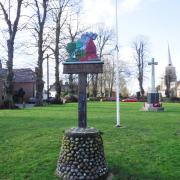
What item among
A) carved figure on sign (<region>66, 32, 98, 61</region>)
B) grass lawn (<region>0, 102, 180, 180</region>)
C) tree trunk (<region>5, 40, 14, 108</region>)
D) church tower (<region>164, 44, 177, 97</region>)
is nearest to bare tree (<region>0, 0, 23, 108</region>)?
tree trunk (<region>5, 40, 14, 108</region>)

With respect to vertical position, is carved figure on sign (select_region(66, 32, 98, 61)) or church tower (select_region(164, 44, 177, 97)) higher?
church tower (select_region(164, 44, 177, 97))

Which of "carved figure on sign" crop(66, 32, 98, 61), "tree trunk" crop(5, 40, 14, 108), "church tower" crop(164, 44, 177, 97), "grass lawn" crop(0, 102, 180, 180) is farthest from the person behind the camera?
"church tower" crop(164, 44, 177, 97)

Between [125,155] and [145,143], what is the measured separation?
5.06 ft

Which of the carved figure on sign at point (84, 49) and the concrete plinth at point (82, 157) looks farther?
the carved figure on sign at point (84, 49)

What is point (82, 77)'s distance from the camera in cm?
902

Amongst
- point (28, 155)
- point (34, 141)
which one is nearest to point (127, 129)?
point (34, 141)

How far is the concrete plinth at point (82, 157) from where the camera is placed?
27.2 feet

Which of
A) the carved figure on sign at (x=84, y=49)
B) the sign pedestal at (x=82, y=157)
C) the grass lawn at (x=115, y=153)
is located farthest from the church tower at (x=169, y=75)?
the sign pedestal at (x=82, y=157)

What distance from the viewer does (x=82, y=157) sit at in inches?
328

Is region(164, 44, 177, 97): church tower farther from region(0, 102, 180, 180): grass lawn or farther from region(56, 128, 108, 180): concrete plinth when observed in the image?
region(56, 128, 108, 180): concrete plinth

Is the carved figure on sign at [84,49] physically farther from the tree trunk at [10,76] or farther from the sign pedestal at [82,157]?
the tree trunk at [10,76]

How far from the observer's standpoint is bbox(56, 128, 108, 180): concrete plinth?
830 cm

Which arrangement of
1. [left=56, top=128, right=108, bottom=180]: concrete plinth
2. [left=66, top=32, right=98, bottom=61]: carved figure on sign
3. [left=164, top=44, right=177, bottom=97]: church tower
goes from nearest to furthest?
[left=56, top=128, right=108, bottom=180]: concrete plinth < [left=66, top=32, right=98, bottom=61]: carved figure on sign < [left=164, top=44, right=177, bottom=97]: church tower

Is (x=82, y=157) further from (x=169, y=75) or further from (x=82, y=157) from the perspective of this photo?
(x=169, y=75)
